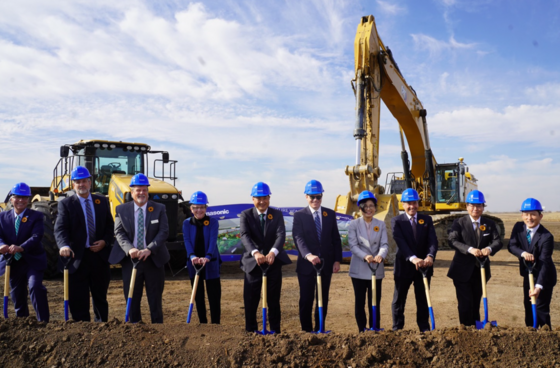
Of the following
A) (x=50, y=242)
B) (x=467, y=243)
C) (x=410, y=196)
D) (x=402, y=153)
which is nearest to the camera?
(x=467, y=243)

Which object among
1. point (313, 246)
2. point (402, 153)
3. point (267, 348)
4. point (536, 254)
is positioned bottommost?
point (267, 348)

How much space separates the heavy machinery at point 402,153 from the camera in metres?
10.0

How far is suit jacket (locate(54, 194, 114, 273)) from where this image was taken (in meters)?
4.74

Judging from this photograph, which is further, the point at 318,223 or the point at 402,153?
the point at 402,153

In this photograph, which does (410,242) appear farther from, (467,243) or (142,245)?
(142,245)

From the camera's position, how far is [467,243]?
497 cm

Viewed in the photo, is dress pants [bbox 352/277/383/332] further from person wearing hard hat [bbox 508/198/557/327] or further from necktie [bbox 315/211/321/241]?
person wearing hard hat [bbox 508/198/557/327]

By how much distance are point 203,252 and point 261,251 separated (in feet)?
2.35

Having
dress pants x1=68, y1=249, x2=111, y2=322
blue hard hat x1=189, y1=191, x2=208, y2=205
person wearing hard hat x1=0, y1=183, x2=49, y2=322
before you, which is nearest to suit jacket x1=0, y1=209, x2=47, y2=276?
person wearing hard hat x1=0, y1=183, x2=49, y2=322

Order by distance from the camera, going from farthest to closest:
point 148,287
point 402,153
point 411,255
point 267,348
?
point 402,153, point 411,255, point 148,287, point 267,348

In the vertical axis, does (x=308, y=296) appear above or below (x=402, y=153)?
below

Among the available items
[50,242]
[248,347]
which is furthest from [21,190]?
[50,242]

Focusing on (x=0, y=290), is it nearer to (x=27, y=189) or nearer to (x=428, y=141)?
(x=27, y=189)

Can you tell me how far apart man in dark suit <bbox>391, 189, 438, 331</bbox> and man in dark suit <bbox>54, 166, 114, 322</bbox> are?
3.19 m
